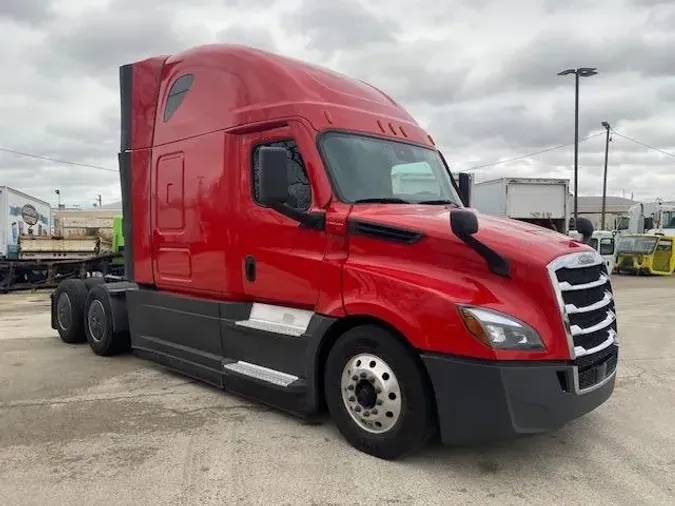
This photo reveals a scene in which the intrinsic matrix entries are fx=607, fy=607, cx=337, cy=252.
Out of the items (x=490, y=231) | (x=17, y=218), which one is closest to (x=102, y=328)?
(x=490, y=231)

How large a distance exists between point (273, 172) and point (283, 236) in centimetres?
63

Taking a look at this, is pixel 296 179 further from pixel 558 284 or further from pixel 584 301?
pixel 584 301

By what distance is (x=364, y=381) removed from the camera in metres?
4.21

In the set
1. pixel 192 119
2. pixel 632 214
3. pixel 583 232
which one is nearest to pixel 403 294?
pixel 583 232

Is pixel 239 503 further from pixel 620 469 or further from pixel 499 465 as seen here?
pixel 620 469

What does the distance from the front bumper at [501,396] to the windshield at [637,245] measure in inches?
999

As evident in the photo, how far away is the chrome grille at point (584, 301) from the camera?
3.83 m

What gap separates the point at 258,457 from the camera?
13.9 feet

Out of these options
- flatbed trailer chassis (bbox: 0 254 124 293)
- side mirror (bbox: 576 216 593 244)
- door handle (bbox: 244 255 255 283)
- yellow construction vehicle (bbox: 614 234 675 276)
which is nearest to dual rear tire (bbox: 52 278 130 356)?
door handle (bbox: 244 255 255 283)

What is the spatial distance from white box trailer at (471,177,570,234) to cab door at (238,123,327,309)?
16538 millimetres

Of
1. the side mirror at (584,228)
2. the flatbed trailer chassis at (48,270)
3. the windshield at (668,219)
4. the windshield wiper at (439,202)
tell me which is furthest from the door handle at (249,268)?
the windshield at (668,219)

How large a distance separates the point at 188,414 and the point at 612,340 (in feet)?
11.3

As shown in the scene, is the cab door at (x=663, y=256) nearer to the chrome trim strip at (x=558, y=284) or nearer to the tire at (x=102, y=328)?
the tire at (x=102, y=328)

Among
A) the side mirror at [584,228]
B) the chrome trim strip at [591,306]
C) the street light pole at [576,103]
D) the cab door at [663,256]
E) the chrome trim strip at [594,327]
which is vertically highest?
the street light pole at [576,103]
